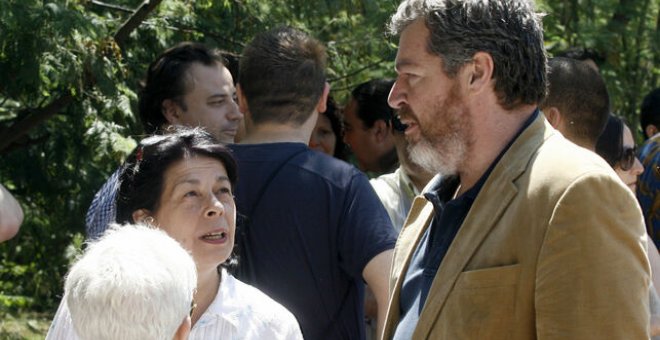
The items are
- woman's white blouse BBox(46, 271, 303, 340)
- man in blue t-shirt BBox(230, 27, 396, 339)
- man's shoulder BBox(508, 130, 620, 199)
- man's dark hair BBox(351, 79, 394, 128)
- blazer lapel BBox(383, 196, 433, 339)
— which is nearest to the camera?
man's shoulder BBox(508, 130, 620, 199)

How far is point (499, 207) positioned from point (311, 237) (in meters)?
1.26

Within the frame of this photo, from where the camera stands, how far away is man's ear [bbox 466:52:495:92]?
103 inches

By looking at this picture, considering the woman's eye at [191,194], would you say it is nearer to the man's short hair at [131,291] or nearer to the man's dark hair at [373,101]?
the man's short hair at [131,291]

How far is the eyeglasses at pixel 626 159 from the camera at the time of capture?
15.3ft

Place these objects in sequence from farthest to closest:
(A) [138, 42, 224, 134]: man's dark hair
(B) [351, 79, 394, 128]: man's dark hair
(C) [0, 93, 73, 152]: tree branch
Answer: (C) [0, 93, 73, 152]: tree branch → (B) [351, 79, 394, 128]: man's dark hair → (A) [138, 42, 224, 134]: man's dark hair

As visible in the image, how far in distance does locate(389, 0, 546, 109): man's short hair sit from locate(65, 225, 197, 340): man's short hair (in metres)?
0.88

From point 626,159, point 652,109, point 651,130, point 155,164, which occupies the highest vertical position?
point 155,164

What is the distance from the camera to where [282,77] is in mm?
3842

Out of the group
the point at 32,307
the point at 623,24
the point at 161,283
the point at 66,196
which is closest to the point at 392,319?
the point at 161,283

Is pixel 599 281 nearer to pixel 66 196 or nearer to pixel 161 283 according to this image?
pixel 161 283

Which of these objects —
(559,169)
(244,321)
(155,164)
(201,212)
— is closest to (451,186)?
(559,169)

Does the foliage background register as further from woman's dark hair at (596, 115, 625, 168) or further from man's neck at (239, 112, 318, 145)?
man's neck at (239, 112, 318, 145)

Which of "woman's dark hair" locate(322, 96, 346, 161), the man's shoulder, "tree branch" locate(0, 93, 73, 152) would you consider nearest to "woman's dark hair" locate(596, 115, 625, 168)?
"woman's dark hair" locate(322, 96, 346, 161)

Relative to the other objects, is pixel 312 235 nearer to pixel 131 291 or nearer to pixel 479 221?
pixel 479 221
